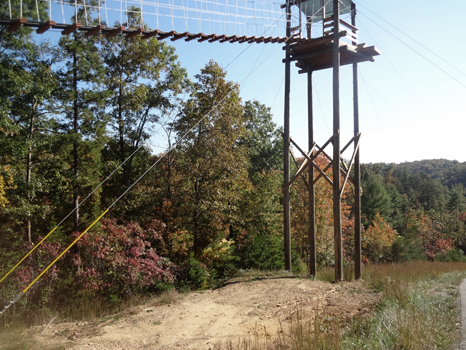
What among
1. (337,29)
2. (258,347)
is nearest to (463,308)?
(258,347)

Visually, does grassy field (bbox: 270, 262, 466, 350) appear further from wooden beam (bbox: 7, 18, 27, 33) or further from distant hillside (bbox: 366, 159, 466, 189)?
distant hillside (bbox: 366, 159, 466, 189)

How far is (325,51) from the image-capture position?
11.0 metres

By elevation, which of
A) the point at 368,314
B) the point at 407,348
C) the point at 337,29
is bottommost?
the point at 368,314

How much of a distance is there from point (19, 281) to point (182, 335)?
8.02 meters

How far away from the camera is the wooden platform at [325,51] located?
10.8 m

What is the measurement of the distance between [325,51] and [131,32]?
20.4 feet

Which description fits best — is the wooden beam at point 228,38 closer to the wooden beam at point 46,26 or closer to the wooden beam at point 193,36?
the wooden beam at point 193,36

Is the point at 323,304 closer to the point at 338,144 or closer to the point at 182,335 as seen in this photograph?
the point at 182,335

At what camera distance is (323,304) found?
793cm

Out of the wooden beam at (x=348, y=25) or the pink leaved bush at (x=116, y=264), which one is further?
the pink leaved bush at (x=116, y=264)

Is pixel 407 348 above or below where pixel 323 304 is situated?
above

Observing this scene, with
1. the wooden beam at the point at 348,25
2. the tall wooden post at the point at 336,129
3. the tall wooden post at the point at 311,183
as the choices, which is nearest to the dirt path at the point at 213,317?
the tall wooden post at the point at 336,129

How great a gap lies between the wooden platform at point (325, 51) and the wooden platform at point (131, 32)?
1.26ft

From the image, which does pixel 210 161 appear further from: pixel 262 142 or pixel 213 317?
pixel 262 142
